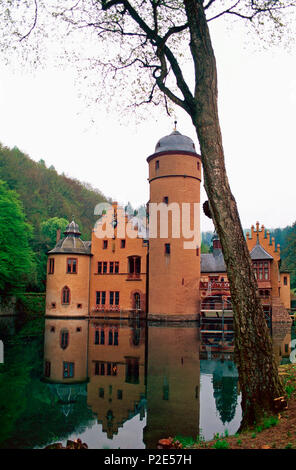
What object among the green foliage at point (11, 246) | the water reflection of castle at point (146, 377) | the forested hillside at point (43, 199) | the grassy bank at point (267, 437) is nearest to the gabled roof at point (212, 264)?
the water reflection of castle at point (146, 377)

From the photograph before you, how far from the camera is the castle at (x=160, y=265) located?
28.1 metres

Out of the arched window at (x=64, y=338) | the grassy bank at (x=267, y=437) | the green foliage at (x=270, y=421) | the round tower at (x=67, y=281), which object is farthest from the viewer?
the round tower at (x=67, y=281)

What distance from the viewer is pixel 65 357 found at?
45.7 ft

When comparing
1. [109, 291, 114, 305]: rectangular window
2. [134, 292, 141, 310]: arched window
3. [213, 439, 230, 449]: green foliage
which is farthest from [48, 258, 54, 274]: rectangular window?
[213, 439, 230, 449]: green foliage

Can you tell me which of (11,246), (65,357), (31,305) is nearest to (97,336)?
(65,357)

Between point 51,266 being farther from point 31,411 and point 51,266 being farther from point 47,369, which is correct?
point 31,411

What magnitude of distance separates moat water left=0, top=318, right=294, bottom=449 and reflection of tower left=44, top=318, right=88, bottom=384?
3 cm

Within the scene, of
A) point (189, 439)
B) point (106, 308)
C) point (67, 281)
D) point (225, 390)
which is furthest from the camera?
point (106, 308)

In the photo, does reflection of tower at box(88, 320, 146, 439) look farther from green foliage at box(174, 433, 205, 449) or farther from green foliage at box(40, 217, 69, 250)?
green foliage at box(40, 217, 69, 250)

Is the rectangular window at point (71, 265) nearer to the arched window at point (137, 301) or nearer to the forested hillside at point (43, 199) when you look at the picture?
the arched window at point (137, 301)

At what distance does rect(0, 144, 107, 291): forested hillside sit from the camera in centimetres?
4773

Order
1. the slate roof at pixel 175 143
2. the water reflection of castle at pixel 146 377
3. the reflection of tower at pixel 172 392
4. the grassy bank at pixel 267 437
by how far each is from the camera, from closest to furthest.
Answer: the grassy bank at pixel 267 437
the reflection of tower at pixel 172 392
the water reflection of castle at pixel 146 377
the slate roof at pixel 175 143

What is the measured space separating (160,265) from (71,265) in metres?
7.92

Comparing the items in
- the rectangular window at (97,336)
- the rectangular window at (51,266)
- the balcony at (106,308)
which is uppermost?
the rectangular window at (51,266)
